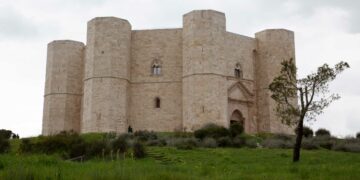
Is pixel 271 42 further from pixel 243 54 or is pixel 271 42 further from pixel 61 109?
pixel 61 109

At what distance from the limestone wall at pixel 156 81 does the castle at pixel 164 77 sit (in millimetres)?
65

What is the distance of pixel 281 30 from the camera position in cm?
3506

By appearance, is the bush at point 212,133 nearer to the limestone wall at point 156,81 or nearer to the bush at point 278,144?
the bush at point 278,144

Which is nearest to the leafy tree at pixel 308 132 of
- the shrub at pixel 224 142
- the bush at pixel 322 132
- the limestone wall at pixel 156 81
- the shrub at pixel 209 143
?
the bush at pixel 322 132

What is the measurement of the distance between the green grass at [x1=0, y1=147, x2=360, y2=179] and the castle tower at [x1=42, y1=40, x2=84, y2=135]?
17.2m

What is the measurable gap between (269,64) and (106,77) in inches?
440

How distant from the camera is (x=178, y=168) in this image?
1131 centimetres

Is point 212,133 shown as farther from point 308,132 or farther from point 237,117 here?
point 237,117

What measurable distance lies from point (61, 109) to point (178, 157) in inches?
788

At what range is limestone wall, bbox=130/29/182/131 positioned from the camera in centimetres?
3297

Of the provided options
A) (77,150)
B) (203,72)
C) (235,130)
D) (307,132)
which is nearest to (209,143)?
(235,130)

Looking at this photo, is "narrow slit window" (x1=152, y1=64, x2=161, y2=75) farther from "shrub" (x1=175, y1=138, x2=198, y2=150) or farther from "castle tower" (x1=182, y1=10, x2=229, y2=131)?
"shrub" (x1=175, y1=138, x2=198, y2=150)

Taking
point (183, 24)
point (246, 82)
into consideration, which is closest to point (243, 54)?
point (246, 82)

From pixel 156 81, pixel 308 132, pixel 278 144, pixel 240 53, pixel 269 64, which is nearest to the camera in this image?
pixel 278 144
